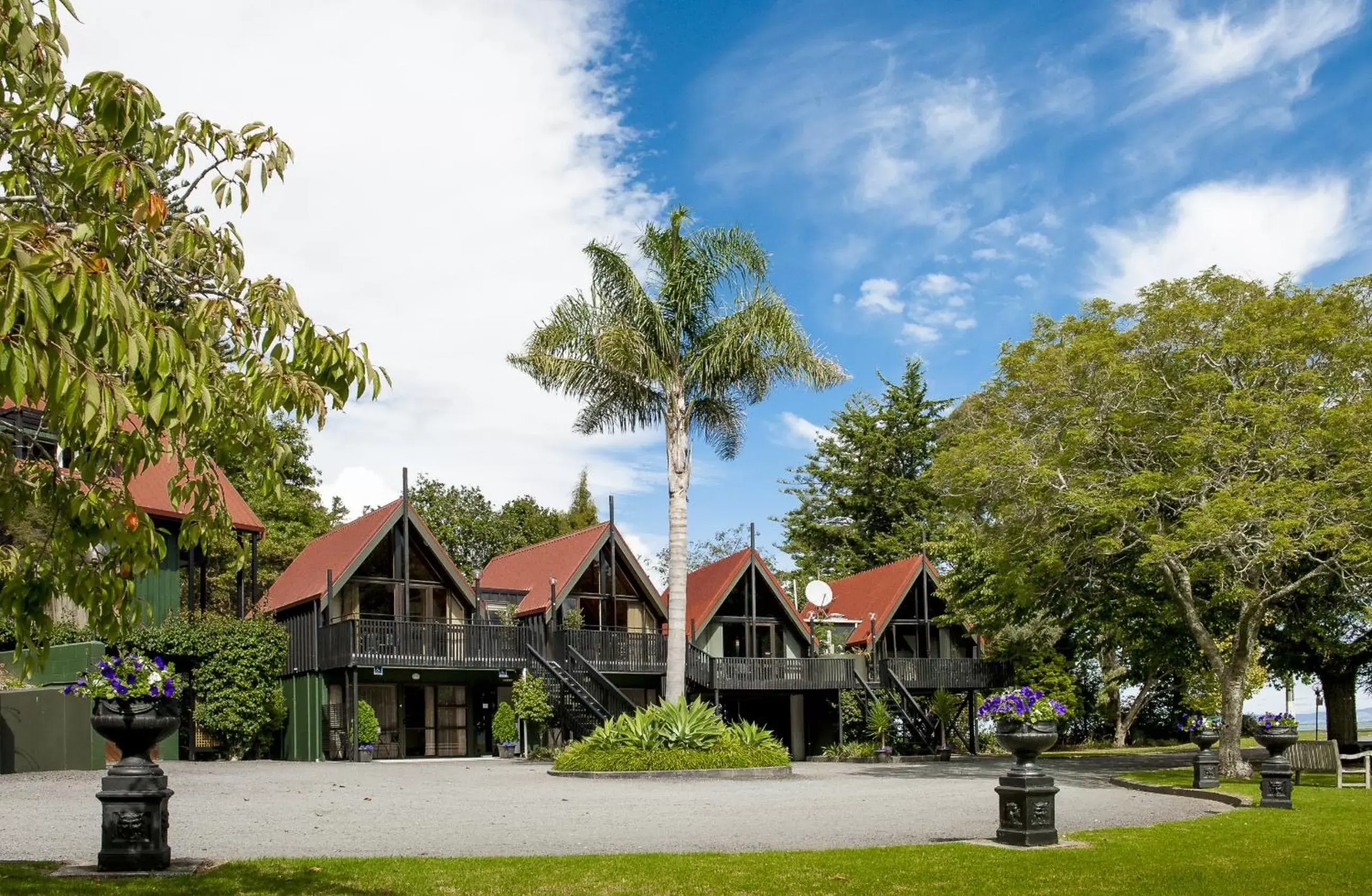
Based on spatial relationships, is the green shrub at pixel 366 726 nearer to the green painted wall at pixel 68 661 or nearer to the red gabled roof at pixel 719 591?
the green painted wall at pixel 68 661

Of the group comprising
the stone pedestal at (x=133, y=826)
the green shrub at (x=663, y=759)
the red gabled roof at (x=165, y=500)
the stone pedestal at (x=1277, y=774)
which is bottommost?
the green shrub at (x=663, y=759)

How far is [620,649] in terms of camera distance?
108 feet

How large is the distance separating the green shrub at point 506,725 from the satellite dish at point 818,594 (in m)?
10.8

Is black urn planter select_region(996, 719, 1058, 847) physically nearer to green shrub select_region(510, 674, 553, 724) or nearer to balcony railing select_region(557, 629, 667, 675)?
green shrub select_region(510, 674, 553, 724)

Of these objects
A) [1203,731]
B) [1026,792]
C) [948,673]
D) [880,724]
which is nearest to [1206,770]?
[1203,731]

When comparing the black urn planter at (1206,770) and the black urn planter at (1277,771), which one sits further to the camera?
the black urn planter at (1206,770)

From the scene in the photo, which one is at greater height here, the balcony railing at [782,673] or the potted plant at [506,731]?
the balcony railing at [782,673]

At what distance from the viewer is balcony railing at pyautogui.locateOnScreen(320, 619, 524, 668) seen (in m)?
29.2

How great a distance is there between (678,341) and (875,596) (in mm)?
15718

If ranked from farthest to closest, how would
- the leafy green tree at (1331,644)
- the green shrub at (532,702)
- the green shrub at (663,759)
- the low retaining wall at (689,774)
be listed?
the green shrub at (532,702)
the leafy green tree at (1331,644)
the green shrub at (663,759)
the low retaining wall at (689,774)

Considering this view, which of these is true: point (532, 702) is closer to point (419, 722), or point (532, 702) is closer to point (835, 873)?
point (419, 722)

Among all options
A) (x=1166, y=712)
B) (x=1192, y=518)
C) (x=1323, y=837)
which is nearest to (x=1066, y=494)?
(x=1192, y=518)

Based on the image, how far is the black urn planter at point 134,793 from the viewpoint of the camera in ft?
31.5

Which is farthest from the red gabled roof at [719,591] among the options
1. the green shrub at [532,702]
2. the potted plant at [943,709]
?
the green shrub at [532,702]
